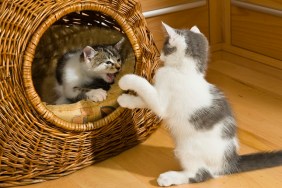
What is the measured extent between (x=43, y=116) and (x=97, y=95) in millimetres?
262

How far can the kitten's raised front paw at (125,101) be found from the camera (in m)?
1.55

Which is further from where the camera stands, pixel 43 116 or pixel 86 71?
pixel 86 71

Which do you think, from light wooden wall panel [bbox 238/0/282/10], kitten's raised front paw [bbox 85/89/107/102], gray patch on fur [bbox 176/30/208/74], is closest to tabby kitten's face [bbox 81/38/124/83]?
kitten's raised front paw [bbox 85/89/107/102]

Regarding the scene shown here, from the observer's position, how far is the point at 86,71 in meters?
1.88

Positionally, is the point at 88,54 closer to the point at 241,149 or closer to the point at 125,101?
the point at 125,101

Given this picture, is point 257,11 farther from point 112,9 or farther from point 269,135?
point 112,9

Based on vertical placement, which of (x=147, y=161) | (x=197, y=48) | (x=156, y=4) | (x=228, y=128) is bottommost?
(x=147, y=161)

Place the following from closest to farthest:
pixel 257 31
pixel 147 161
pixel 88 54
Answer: pixel 147 161, pixel 88 54, pixel 257 31

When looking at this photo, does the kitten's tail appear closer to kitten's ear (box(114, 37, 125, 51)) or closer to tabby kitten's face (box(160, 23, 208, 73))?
tabby kitten's face (box(160, 23, 208, 73))

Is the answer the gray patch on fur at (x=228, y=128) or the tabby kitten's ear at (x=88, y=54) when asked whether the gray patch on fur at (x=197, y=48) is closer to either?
the gray patch on fur at (x=228, y=128)

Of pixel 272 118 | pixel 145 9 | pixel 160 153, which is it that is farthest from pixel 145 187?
pixel 145 9

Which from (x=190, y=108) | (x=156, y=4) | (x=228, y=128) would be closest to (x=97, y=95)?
(x=190, y=108)

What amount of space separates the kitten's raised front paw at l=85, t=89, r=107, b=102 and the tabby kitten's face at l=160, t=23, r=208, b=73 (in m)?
0.31

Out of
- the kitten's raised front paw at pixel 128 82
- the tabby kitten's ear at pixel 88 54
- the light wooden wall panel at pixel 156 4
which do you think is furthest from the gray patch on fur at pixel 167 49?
the light wooden wall panel at pixel 156 4
